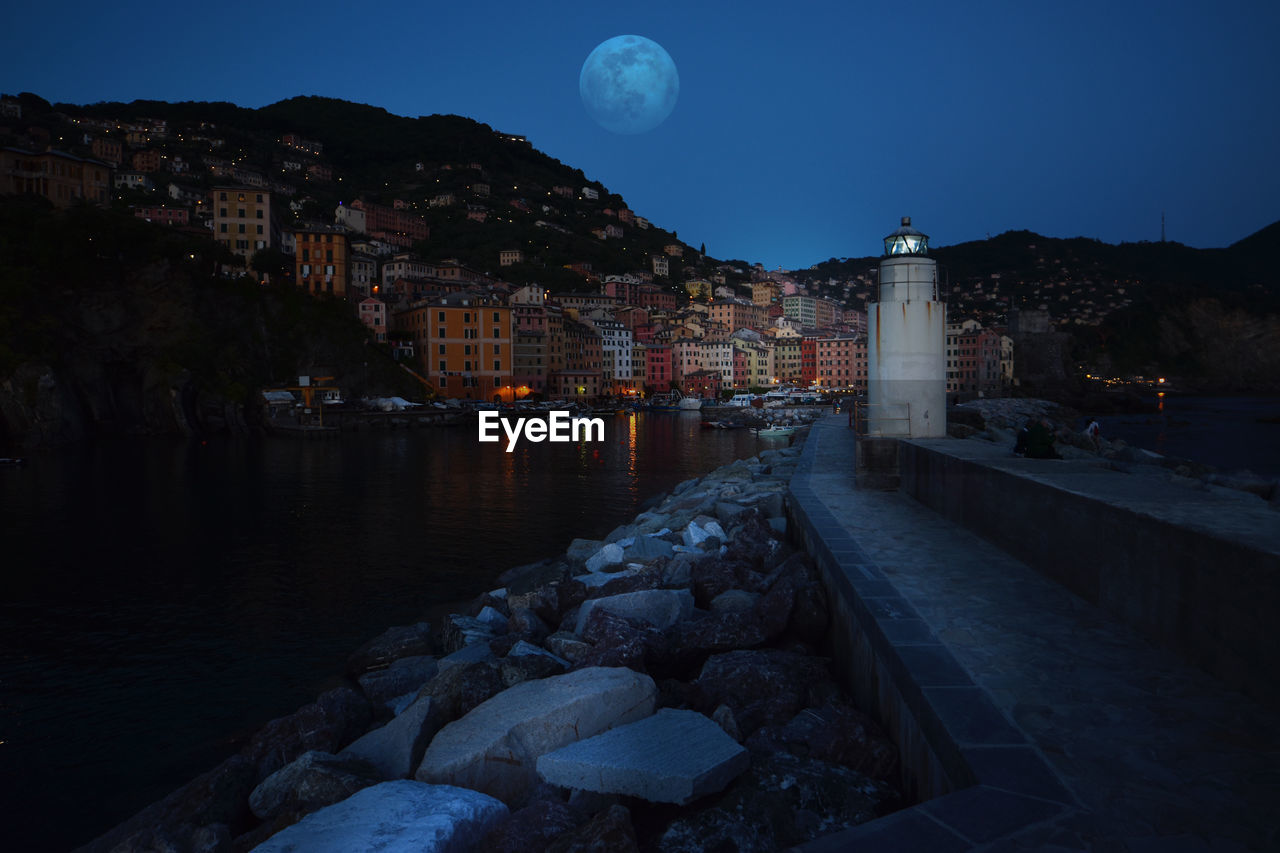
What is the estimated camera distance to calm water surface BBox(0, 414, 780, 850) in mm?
8211

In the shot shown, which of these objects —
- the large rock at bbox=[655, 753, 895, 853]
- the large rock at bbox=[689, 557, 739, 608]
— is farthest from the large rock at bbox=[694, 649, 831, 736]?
the large rock at bbox=[689, 557, 739, 608]

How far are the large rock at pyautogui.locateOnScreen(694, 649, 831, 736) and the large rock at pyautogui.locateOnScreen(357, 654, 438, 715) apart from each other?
3764 mm

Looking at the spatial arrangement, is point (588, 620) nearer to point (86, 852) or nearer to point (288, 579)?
point (86, 852)

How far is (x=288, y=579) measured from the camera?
1570cm

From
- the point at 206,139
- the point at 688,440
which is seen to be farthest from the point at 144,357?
the point at 206,139

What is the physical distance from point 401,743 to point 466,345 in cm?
8531

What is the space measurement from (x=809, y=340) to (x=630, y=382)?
132 ft

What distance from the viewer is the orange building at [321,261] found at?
87.0 metres

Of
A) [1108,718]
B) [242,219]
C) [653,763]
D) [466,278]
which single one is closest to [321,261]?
[242,219]

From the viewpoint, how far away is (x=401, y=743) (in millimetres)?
5543

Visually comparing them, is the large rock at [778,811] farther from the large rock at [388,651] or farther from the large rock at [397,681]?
the large rock at [388,651]

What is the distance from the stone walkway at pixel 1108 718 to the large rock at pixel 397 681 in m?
5.35

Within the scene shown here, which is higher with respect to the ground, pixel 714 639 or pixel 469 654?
pixel 714 639

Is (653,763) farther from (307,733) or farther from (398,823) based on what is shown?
(307,733)
